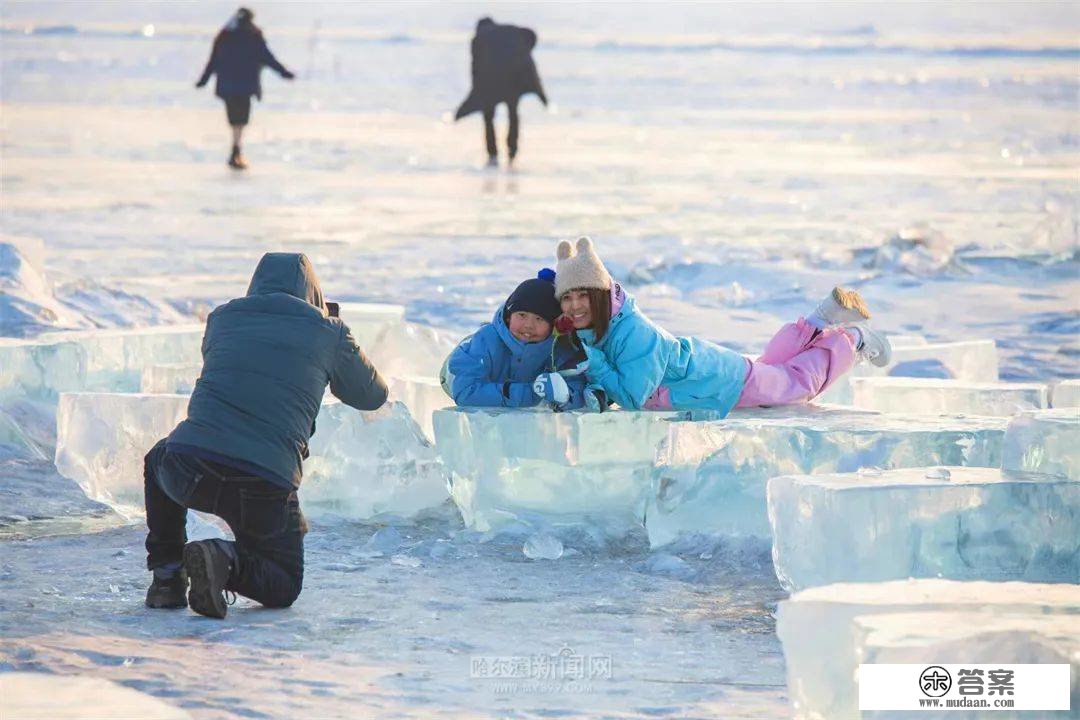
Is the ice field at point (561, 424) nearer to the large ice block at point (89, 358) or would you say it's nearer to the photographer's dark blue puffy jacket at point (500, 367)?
the large ice block at point (89, 358)

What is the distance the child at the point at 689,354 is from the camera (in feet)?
17.0

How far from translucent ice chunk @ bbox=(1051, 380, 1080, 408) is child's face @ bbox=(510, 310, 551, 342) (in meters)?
1.84

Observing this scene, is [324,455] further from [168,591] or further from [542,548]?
[168,591]

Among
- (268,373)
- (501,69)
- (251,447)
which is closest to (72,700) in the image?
(251,447)

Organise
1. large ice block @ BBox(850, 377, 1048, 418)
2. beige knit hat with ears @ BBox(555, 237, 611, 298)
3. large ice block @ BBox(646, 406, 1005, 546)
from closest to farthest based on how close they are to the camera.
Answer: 1. large ice block @ BBox(646, 406, 1005, 546)
2. beige knit hat with ears @ BBox(555, 237, 611, 298)
3. large ice block @ BBox(850, 377, 1048, 418)

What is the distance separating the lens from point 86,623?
4.29 m

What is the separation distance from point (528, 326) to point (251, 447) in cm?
109

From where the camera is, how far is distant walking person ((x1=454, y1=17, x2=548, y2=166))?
15.1 m

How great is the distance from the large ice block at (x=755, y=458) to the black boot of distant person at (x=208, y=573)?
128cm

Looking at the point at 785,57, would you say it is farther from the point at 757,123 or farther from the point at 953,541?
the point at 953,541

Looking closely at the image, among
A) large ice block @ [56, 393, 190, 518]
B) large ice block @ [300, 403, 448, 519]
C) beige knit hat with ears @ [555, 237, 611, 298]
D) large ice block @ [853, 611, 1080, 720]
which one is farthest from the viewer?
large ice block @ [56, 393, 190, 518]

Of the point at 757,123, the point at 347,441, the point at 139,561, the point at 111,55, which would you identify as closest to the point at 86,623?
the point at 139,561

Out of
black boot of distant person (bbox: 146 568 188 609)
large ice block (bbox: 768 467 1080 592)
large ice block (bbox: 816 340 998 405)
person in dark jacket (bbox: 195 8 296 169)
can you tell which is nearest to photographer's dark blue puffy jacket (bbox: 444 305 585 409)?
large ice block (bbox: 768 467 1080 592)

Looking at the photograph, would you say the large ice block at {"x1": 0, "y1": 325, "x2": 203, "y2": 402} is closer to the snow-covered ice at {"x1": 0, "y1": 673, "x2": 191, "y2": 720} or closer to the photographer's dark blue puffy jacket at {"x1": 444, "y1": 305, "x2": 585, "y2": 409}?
the photographer's dark blue puffy jacket at {"x1": 444, "y1": 305, "x2": 585, "y2": 409}
